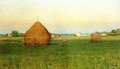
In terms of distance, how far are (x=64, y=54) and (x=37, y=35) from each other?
0.60 metres

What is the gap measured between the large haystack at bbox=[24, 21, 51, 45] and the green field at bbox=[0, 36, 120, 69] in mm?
80

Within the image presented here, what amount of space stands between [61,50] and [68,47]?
0.10 m

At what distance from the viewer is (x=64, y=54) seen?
19.2 feet

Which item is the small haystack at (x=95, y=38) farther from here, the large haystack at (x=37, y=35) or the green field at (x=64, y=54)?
the large haystack at (x=37, y=35)

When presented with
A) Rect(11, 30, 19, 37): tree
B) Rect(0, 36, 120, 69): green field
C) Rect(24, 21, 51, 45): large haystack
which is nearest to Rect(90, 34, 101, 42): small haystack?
Rect(0, 36, 120, 69): green field

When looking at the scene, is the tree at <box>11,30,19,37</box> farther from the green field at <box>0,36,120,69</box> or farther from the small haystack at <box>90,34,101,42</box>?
the small haystack at <box>90,34,101,42</box>

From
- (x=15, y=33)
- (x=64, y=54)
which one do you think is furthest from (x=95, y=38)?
(x=15, y=33)

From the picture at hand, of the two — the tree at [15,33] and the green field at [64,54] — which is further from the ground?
the tree at [15,33]

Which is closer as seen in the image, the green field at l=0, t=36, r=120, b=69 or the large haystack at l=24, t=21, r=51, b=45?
the green field at l=0, t=36, r=120, b=69

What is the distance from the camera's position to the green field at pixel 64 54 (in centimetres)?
557

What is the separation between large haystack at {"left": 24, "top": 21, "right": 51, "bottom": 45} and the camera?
6023 millimetres

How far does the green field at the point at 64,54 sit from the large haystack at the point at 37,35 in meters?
0.08

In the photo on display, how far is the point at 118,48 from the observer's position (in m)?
6.09

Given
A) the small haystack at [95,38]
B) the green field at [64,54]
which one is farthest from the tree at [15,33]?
the small haystack at [95,38]
